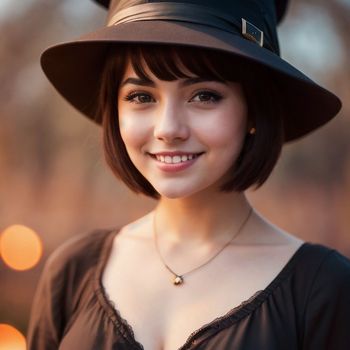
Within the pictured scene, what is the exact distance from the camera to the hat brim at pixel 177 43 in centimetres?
141

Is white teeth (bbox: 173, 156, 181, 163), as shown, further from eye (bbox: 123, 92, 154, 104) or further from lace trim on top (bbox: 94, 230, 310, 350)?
lace trim on top (bbox: 94, 230, 310, 350)

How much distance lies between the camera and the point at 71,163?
17.1ft

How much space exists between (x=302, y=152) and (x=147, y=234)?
3.26 m

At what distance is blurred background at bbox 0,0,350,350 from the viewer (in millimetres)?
4629

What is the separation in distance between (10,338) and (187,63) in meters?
3.68

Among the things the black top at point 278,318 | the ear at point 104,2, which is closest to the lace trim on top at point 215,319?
the black top at point 278,318

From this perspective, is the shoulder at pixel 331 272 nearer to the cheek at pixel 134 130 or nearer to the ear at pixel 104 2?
the cheek at pixel 134 130

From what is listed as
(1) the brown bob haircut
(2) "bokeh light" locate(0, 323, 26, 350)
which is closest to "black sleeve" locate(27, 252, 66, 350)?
(1) the brown bob haircut

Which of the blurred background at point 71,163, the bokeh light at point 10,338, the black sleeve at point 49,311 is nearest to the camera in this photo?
the black sleeve at point 49,311

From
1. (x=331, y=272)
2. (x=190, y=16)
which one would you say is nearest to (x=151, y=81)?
(x=190, y=16)

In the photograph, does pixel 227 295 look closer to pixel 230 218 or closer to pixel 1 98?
pixel 230 218

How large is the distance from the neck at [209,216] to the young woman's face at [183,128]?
0.43 feet

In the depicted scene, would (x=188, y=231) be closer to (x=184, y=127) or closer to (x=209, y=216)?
(x=209, y=216)

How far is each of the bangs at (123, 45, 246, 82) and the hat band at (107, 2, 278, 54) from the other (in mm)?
63
